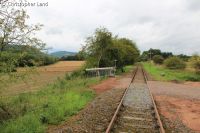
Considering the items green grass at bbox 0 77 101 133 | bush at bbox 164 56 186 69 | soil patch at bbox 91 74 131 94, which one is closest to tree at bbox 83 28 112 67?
soil patch at bbox 91 74 131 94

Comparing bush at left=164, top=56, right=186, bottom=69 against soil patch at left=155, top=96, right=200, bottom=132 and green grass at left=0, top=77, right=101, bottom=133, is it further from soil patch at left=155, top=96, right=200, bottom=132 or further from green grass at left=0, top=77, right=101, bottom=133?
green grass at left=0, top=77, right=101, bottom=133

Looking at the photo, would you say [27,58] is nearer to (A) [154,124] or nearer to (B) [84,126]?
(B) [84,126]

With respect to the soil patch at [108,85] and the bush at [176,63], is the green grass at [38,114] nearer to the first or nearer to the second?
the soil patch at [108,85]

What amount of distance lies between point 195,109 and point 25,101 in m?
8.47

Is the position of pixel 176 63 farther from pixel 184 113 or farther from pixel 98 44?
pixel 184 113

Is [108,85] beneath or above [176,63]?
beneath

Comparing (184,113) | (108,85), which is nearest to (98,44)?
(108,85)

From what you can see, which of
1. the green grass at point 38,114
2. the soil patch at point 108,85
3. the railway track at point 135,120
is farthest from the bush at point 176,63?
the railway track at point 135,120

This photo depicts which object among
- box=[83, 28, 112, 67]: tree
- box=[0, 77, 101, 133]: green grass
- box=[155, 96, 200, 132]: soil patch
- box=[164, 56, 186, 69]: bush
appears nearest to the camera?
box=[0, 77, 101, 133]: green grass

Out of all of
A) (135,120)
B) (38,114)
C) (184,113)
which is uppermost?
(38,114)

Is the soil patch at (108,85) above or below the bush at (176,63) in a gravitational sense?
below

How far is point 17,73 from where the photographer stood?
11000 millimetres

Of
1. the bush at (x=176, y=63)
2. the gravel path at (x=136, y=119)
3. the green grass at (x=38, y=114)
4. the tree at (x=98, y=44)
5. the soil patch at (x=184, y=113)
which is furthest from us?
the bush at (x=176, y=63)

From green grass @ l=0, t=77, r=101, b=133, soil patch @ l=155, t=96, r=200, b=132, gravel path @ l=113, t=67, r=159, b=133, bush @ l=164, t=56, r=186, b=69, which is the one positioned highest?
bush @ l=164, t=56, r=186, b=69
